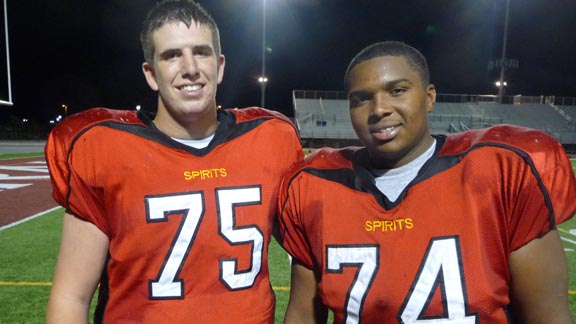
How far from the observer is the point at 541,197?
1.29 m

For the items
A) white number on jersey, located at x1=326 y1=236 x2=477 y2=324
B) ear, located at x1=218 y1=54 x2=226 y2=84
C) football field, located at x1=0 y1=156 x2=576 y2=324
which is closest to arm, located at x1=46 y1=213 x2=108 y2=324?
ear, located at x1=218 y1=54 x2=226 y2=84

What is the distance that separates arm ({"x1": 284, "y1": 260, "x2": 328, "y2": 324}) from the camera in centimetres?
158

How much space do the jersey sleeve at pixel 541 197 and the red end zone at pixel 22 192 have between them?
6.64 metres

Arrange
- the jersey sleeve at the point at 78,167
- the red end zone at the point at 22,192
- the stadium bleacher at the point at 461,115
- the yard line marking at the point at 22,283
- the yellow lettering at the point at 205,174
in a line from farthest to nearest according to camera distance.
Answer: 1. the stadium bleacher at the point at 461,115
2. the red end zone at the point at 22,192
3. the yard line marking at the point at 22,283
4. the yellow lettering at the point at 205,174
5. the jersey sleeve at the point at 78,167

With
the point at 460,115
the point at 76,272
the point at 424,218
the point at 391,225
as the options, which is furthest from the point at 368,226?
the point at 460,115

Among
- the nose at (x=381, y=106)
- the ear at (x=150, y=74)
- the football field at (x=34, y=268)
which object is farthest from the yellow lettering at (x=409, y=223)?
the football field at (x=34, y=268)

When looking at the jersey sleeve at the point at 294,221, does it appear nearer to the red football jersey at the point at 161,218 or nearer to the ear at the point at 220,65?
the red football jersey at the point at 161,218

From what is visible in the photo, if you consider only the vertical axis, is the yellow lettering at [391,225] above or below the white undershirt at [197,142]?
below

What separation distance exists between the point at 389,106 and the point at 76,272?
1138mm

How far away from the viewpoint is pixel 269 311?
167 centimetres

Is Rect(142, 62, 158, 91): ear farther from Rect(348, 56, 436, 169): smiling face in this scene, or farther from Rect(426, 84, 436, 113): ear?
Rect(426, 84, 436, 113): ear

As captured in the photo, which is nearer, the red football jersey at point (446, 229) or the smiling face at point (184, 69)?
the red football jersey at point (446, 229)

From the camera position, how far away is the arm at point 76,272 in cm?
143

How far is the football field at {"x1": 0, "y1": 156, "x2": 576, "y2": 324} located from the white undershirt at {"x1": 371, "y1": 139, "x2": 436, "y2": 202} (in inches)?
81.7
